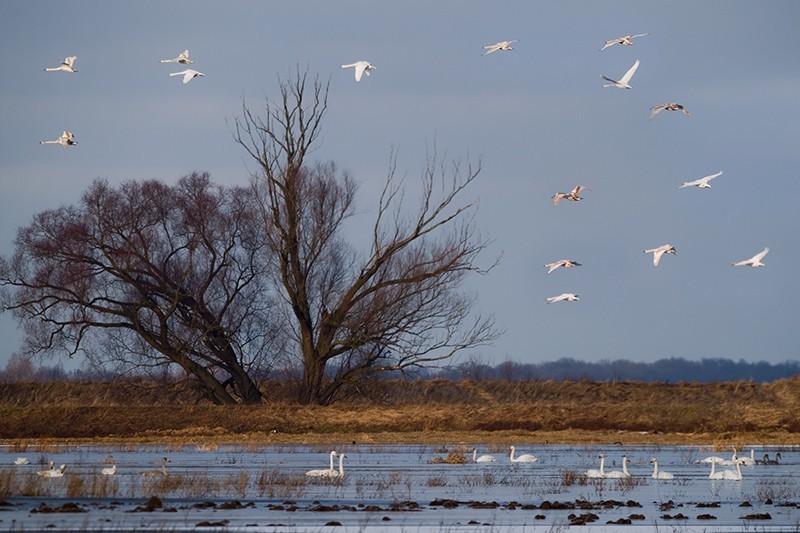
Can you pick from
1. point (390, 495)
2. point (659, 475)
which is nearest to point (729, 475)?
point (659, 475)

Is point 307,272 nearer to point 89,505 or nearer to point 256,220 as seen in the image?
point 256,220

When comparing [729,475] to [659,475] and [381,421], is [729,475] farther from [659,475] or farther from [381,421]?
[381,421]

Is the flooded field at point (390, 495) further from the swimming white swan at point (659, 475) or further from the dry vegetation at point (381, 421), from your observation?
the dry vegetation at point (381, 421)

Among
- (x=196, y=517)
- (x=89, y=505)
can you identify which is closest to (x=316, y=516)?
(x=196, y=517)

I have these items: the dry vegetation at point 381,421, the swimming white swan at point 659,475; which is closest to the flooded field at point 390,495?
the swimming white swan at point 659,475

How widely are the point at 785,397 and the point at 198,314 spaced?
23.7 meters

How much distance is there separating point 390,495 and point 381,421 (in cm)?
2317

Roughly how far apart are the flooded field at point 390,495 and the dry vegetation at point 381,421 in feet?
29.1

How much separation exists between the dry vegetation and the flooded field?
8.87 meters

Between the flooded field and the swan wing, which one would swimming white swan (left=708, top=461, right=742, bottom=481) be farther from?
the swan wing

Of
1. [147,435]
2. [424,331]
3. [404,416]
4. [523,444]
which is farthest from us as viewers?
[424,331]

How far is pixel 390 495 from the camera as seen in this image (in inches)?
851

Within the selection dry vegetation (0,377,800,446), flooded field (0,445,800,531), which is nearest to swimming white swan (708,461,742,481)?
flooded field (0,445,800,531)

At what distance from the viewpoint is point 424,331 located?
160 ft
